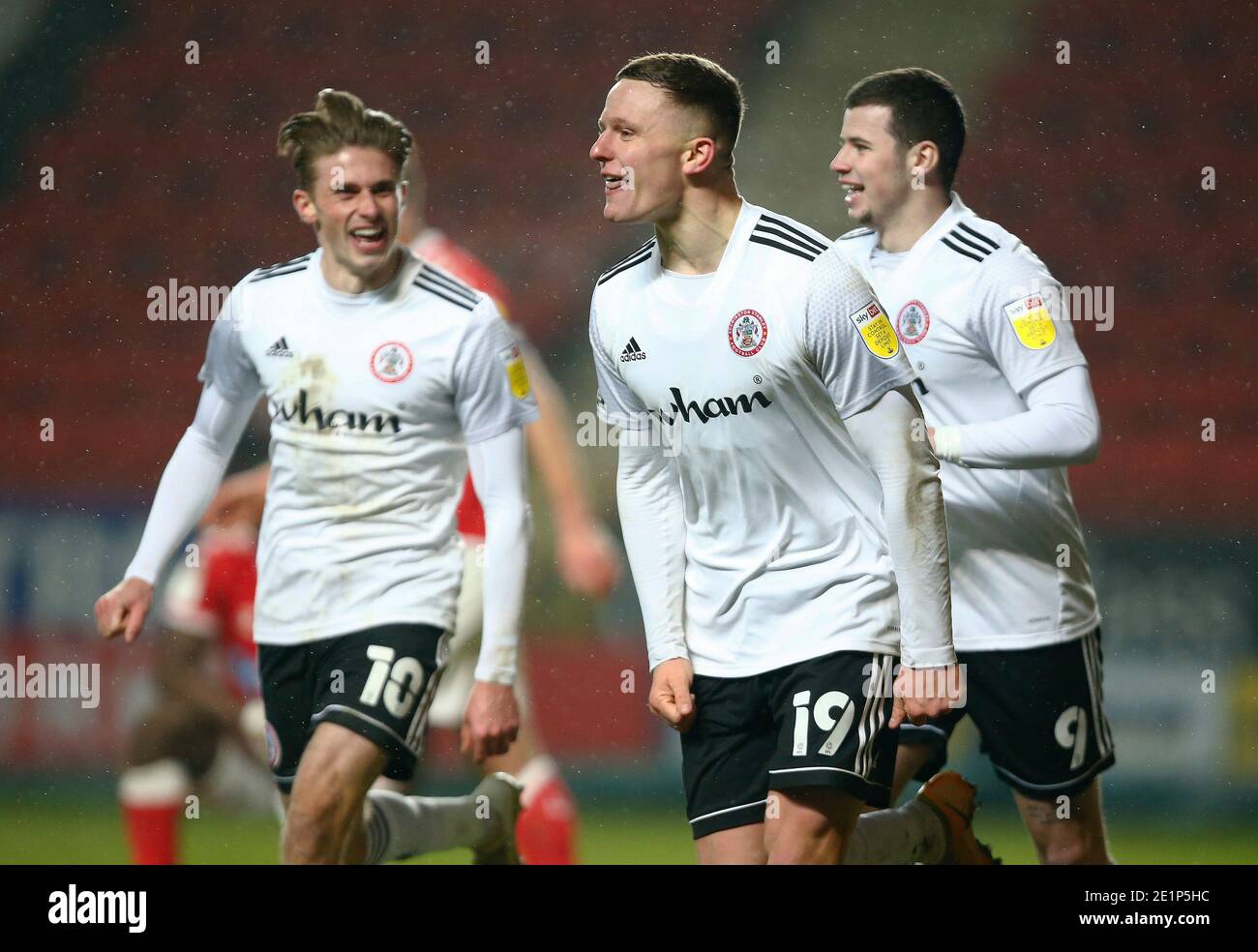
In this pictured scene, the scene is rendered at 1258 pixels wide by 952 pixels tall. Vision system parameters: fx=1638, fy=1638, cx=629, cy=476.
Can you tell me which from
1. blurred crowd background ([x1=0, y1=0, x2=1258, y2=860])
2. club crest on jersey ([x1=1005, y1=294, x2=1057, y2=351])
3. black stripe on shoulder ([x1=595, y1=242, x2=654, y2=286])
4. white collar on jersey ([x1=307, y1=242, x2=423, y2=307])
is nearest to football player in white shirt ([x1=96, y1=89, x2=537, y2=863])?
white collar on jersey ([x1=307, y1=242, x2=423, y2=307])

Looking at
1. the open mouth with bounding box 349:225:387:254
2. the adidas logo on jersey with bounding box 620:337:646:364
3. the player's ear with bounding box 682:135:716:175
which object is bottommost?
the adidas logo on jersey with bounding box 620:337:646:364

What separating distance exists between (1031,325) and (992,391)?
174 mm

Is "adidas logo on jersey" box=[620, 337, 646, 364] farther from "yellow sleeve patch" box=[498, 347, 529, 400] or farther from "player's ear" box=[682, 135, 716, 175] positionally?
"yellow sleeve patch" box=[498, 347, 529, 400]

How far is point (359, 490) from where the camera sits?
12.6 ft

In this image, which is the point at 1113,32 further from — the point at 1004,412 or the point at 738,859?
the point at 738,859

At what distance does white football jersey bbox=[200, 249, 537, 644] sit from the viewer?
12.5 ft

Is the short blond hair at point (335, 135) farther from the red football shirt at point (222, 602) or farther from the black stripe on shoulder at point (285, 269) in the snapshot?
the red football shirt at point (222, 602)

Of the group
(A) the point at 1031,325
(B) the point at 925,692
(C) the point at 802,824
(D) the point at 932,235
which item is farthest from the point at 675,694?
(D) the point at 932,235

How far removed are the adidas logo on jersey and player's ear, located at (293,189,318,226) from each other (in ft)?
3.49

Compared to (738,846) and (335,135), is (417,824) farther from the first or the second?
(335,135)

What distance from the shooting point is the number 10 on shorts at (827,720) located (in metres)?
3.10

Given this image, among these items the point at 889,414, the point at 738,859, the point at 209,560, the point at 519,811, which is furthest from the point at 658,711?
the point at 209,560

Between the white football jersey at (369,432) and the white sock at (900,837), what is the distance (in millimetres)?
1059
